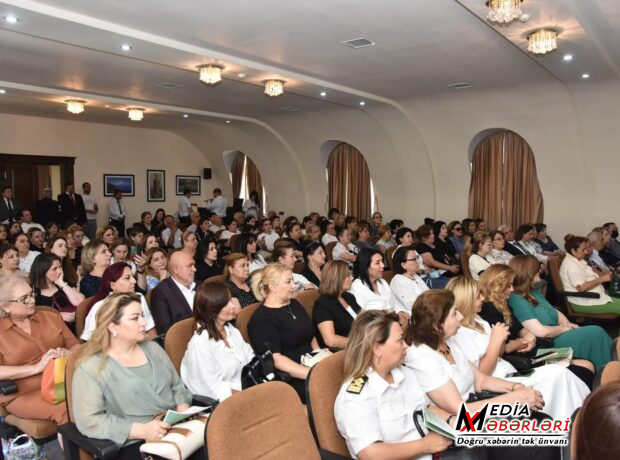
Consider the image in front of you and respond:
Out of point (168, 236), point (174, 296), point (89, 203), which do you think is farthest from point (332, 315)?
point (89, 203)

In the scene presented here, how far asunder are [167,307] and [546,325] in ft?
9.95

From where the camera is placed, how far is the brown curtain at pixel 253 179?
52.5ft

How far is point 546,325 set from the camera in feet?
14.6

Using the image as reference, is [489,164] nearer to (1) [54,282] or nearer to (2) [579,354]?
(2) [579,354]

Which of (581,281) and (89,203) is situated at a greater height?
(89,203)

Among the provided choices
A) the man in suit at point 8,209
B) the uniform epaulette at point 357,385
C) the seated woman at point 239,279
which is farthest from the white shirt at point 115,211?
the uniform epaulette at point 357,385

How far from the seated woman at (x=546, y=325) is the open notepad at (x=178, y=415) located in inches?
109

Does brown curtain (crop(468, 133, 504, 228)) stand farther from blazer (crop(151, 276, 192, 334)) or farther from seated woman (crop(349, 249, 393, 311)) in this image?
blazer (crop(151, 276, 192, 334))

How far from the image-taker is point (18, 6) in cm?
508

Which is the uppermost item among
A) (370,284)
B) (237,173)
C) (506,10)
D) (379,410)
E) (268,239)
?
(506,10)

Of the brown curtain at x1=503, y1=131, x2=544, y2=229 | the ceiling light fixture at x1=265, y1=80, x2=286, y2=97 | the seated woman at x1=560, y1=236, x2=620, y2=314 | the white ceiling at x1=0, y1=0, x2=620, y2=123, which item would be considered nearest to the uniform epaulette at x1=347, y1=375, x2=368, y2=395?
the white ceiling at x1=0, y1=0, x2=620, y2=123

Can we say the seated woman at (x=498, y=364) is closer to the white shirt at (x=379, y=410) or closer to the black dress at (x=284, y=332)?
the white shirt at (x=379, y=410)

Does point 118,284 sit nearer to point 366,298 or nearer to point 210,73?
point 366,298

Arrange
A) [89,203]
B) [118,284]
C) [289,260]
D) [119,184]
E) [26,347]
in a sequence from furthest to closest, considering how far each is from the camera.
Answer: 1. [119,184]
2. [89,203]
3. [289,260]
4. [118,284]
5. [26,347]
